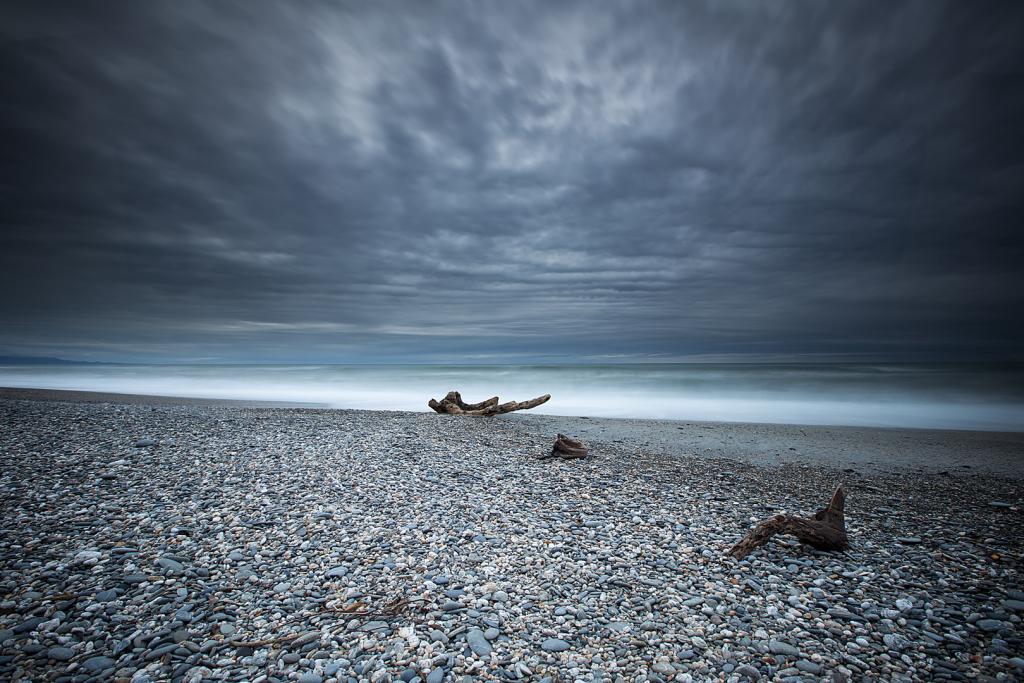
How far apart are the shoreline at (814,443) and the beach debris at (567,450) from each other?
1651mm

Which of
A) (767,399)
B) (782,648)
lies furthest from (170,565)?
(767,399)

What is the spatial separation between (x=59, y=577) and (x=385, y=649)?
283 centimetres

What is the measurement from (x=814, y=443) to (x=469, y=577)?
10.9 metres

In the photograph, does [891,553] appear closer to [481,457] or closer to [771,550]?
[771,550]

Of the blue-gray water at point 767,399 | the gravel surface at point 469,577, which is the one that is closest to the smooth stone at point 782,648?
the gravel surface at point 469,577

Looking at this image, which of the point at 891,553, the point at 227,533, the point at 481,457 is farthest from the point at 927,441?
the point at 227,533

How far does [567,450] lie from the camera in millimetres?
8047

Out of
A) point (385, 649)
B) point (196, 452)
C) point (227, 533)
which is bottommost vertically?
point (385, 649)

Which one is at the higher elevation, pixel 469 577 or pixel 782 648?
pixel 469 577

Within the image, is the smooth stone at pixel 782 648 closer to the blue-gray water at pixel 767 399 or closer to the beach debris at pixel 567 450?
the beach debris at pixel 567 450

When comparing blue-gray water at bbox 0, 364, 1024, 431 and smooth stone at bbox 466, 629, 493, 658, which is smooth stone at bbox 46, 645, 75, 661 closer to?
→ smooth stone at bbox 466, 629, 493, 658

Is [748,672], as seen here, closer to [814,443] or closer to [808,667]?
[808,667]

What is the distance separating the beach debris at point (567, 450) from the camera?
8.03 m

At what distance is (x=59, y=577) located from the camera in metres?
3.54
